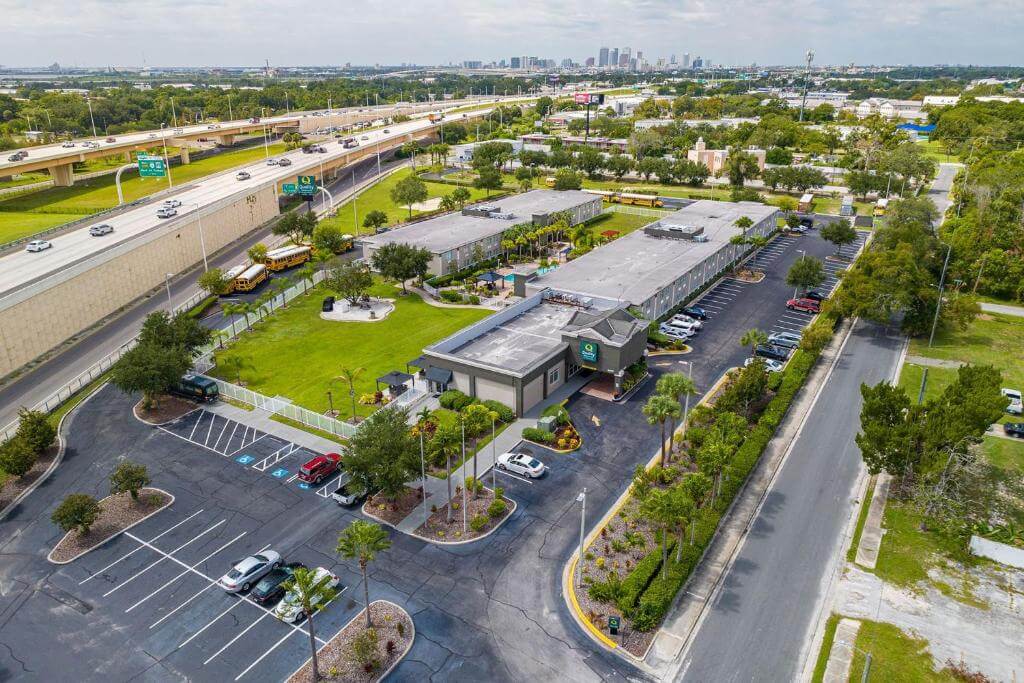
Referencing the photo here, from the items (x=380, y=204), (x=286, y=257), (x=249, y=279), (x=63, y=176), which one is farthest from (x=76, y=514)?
(x=63, y=176)

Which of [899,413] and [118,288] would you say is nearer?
[899,413]

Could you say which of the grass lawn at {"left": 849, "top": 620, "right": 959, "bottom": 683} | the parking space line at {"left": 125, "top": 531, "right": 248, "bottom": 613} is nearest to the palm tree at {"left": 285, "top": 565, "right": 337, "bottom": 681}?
the parking space line at {"left": 125, "top": 531, "right": 248, "bottom": 613}

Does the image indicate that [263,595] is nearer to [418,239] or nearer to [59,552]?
[59,552]

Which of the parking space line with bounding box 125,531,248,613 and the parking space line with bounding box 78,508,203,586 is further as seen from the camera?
the parking space line with bounding box 78,508,203,586

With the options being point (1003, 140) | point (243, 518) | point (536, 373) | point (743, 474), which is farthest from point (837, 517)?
point (1003, 140)

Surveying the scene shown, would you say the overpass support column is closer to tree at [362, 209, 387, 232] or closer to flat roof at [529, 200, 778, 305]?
tree at [362, 209, 387, 232]

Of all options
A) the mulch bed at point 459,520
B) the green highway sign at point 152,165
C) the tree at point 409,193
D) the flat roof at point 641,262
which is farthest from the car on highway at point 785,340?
the green highway sign at point 152,165
